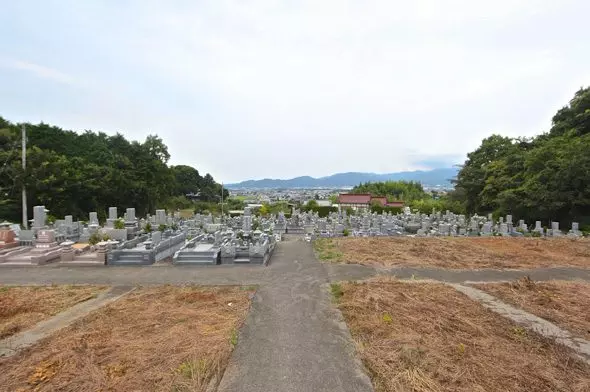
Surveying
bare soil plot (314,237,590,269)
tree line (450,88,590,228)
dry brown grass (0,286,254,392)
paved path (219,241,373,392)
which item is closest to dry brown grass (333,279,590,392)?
paved path (219,241,373,392)

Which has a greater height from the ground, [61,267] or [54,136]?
[54,136]

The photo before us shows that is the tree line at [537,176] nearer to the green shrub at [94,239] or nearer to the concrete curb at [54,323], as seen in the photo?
the concrete curb at [54,323]

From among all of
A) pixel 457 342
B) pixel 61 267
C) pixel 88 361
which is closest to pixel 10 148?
pixel 61 267

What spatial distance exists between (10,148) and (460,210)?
134 ft

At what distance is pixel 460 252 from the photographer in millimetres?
11750

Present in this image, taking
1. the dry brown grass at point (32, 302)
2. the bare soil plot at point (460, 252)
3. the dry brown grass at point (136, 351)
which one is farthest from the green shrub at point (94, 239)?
the bare soil plot at point (460, 252)

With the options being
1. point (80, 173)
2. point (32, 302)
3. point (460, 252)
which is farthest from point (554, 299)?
point (80, 173)

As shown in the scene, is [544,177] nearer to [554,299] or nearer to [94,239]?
[554,299]

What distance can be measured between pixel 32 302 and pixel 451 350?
827 cm

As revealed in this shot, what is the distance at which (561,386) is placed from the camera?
3.61 m

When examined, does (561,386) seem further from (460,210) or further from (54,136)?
(54,136)

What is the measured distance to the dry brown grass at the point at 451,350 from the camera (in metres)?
3.65

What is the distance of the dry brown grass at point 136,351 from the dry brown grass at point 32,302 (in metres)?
0.93

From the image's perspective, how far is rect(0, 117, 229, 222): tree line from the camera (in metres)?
20.2
